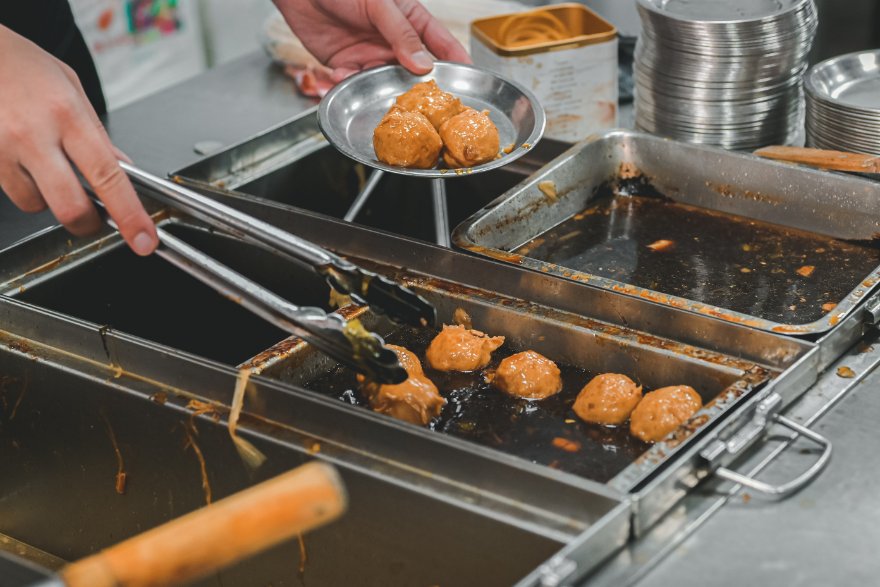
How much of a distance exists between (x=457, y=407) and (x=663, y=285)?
0.55m

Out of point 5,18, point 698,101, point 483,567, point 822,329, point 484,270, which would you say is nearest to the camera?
point 483,567

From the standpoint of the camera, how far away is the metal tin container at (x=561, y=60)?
2.44 metres

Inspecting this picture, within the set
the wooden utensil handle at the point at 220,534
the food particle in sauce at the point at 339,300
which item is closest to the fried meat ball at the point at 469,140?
the food particle in sauce at the point at 339,300

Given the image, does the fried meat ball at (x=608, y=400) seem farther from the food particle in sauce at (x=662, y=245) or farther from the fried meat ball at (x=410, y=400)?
the food particle in sauce at (x=662, y=245)

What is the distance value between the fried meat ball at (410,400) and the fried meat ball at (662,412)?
316 mm

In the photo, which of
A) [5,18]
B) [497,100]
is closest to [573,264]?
[497,100]

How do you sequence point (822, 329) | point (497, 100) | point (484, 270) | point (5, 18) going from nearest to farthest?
point (822, 329), point (484, 270), point (497, 100), point (5, 18)

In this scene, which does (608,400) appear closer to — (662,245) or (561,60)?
(662,245)

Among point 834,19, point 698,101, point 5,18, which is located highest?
point 5,18

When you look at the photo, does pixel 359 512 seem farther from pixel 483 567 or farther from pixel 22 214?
pixel 22 214

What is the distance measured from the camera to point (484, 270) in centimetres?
190

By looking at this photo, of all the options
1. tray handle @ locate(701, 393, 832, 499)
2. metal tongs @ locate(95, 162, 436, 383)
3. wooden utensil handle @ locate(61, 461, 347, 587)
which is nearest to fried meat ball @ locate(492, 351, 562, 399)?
metal tongs @ locate(95, 162, 436, 383)

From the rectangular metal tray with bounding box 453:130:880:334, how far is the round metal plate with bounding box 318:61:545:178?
0.14 meters

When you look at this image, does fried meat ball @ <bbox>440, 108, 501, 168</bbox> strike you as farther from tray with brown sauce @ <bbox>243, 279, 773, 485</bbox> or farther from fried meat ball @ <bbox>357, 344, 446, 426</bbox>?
fried meat ball @ <bbox>357, 344, 446, 426</bbox>
